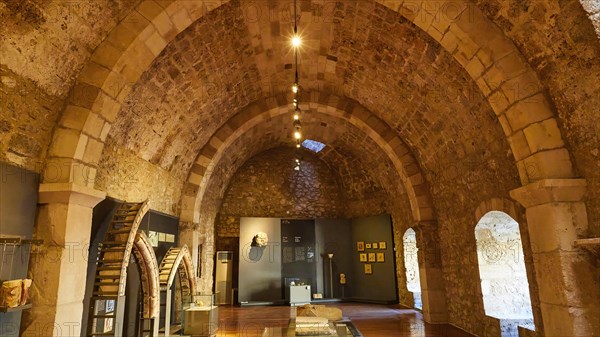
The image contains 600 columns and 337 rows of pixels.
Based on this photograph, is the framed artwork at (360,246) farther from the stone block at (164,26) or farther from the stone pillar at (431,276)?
the stone block at (164,26)

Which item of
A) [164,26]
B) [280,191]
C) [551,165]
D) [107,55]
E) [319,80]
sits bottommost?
[551,165]

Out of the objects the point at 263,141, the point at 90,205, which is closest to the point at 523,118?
the point at 90,205

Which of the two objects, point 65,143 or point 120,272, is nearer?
point 65,143

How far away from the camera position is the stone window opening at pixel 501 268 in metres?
5.28

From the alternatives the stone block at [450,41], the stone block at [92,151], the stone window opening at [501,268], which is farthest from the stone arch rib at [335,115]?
the stone block at [92,151]

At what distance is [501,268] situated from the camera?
17.6ft

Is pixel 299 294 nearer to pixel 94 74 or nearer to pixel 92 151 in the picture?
pixel 92 151

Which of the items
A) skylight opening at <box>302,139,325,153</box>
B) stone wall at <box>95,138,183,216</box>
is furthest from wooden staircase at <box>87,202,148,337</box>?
skylight opening at <box>302,139,325,153</box>

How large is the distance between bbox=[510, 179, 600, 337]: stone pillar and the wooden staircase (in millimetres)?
4320

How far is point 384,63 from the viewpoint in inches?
220

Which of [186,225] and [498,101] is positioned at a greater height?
[498,101]

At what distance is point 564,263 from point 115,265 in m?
4.57

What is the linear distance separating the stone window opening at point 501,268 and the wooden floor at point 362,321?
80 cm

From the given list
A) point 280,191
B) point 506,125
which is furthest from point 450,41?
point 280,191
